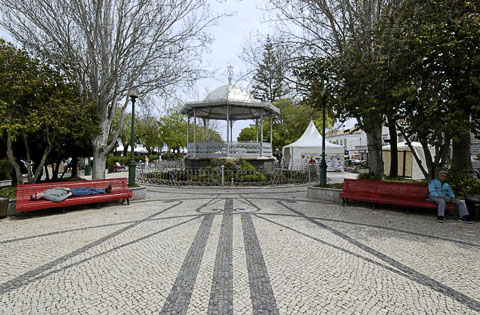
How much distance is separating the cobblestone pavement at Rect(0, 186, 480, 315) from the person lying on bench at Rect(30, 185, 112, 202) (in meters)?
0.50

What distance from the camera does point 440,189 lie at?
6371 millimetres

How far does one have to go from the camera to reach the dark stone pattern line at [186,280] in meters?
2.63

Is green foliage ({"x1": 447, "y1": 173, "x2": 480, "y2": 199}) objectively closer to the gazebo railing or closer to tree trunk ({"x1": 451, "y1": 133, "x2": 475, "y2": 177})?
tree trunk ({"x1": 451, "y1": 133, "x2": 475, "y2": 177})

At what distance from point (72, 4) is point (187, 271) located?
9.46 metres

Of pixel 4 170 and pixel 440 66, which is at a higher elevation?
pixel 440 66

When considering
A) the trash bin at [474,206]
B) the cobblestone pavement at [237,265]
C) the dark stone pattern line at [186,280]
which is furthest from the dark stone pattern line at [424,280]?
the trash bin at [474,206]

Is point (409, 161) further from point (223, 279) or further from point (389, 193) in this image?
point (223, 279)

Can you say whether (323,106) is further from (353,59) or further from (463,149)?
(463,149)

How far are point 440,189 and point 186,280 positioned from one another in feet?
21.5

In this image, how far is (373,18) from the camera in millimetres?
8828

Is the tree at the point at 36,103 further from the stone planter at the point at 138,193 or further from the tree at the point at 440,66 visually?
the tree at the point at 440,66

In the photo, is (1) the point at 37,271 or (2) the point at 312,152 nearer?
(1) the point at 37,271

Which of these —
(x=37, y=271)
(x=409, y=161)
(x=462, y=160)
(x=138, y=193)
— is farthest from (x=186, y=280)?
(x=409, y=161)

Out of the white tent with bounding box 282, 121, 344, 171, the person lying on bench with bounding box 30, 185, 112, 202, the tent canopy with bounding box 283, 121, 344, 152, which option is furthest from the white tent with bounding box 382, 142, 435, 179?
the person lying on bench with bounding box 30, 185, 112, 202
